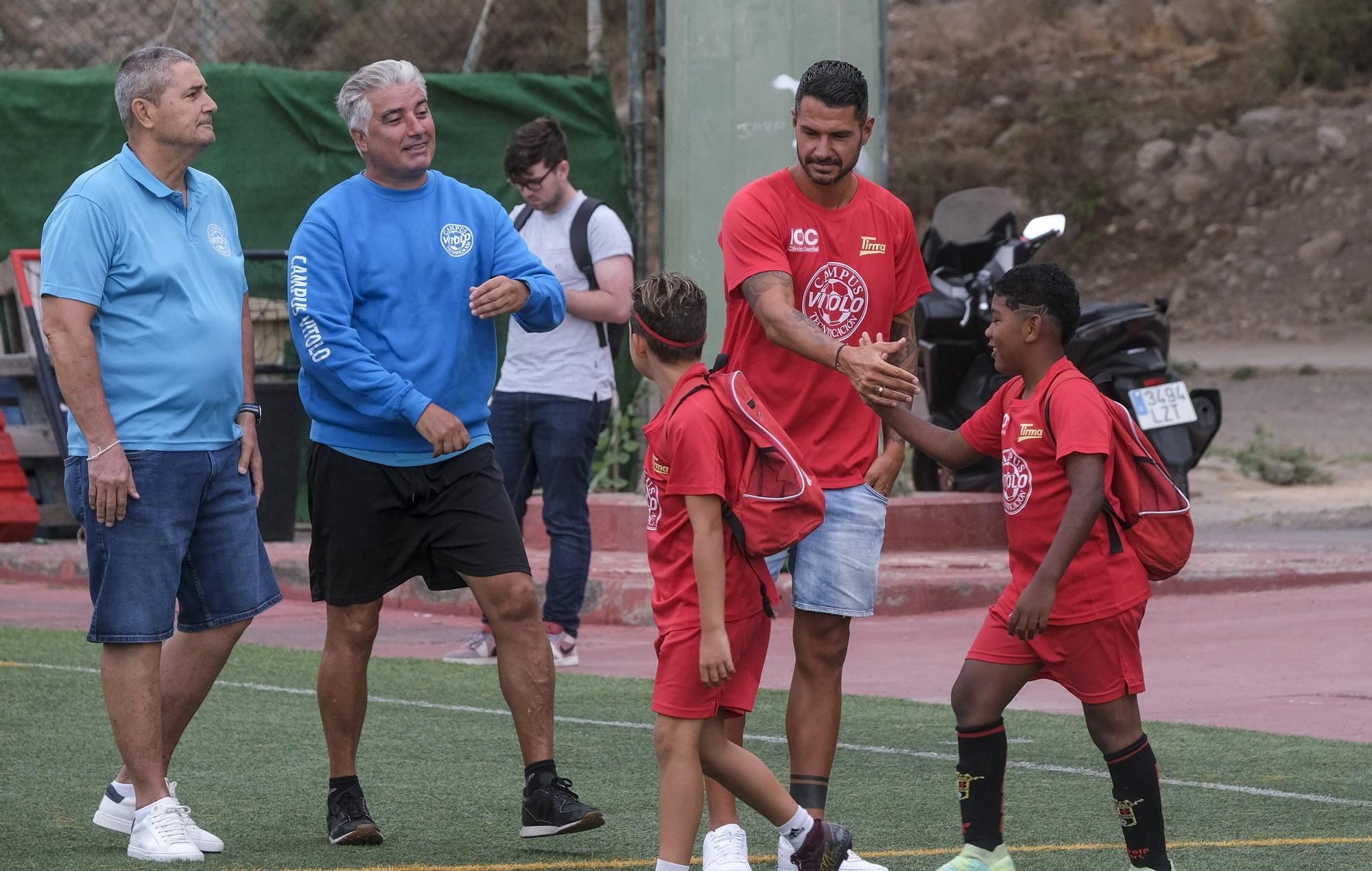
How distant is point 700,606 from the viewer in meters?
4.20

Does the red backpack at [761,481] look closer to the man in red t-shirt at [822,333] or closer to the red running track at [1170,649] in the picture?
the man in red t-shirt at [822,333]

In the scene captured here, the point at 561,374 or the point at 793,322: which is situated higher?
the point at 793,322

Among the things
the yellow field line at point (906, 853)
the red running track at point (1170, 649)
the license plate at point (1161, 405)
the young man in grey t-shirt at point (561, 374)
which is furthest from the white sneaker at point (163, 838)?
the license plate at point (1161, 405)

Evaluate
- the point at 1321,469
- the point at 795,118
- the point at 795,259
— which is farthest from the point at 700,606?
the point at 1321,469

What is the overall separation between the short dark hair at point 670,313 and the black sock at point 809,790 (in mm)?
1150

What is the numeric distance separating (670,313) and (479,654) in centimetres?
404

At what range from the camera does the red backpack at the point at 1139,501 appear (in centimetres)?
444

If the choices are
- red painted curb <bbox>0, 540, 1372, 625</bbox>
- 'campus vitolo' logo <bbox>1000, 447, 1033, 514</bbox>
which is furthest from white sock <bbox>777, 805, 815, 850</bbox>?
red painted curb <bbox>0, 540, 1372, 625</bbox>

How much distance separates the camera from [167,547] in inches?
189

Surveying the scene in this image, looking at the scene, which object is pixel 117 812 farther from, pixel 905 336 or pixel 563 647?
pixel 563 647

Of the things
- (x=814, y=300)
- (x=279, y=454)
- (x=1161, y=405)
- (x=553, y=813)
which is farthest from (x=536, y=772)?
(x=279, y=454)

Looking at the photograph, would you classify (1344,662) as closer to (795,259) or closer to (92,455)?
(795,259)

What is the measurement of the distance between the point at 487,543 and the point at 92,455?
102 cm

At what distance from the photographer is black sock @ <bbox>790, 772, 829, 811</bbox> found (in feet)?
15.6
